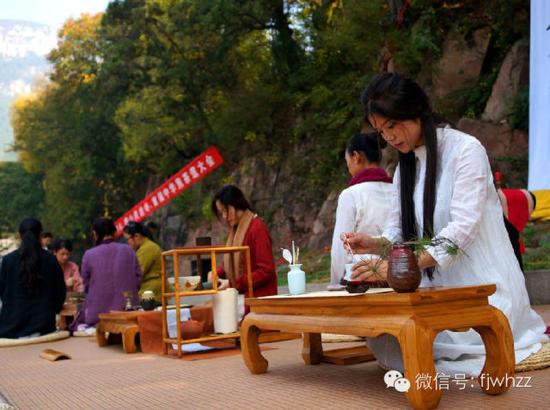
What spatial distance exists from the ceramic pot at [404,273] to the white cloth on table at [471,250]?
30cm

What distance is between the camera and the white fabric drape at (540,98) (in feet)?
27.8

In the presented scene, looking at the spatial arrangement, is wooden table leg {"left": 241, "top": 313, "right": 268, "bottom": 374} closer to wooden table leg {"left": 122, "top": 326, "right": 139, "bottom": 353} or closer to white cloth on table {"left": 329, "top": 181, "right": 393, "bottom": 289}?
white cloth on table {"left": 329, "top": 181, "right": 393, "bottom": 289}

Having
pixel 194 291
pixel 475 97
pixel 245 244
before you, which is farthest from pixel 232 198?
pixel 475 97

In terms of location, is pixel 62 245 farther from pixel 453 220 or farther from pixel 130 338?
pixel 453 220

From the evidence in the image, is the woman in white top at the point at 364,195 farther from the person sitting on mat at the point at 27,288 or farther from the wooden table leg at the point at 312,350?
the person sitting on mat at the point at 27,288

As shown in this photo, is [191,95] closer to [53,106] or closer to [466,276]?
[53,106]

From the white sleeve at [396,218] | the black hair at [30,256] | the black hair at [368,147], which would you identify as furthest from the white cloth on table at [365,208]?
the black hair at [30,256]

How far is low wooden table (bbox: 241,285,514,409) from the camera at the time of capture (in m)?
2.62

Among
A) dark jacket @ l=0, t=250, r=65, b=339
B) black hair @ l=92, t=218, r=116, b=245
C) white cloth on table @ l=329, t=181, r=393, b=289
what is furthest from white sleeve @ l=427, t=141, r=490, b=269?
dark jacket @ l=0, t=250, r=65, b=339

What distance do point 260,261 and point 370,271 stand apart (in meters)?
2.58

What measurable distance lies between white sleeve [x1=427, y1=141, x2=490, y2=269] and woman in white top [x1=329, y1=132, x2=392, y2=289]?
1.14 metres

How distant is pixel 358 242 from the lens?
10.8 feet

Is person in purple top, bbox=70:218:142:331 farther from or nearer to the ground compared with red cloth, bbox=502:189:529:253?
nearer to the ground

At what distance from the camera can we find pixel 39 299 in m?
7.43
